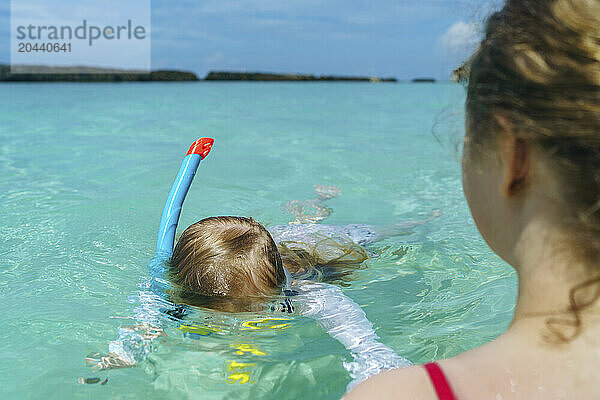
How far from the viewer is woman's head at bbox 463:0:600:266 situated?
742 millimetres

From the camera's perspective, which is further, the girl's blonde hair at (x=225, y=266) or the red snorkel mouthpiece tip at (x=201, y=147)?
the red snorkel mouthpiece tip at (x=201, y=147)

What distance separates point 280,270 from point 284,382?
2.09 ft

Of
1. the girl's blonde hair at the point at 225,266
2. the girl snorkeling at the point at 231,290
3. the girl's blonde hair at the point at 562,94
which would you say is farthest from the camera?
the girl's blonde hair at the point at 225,266

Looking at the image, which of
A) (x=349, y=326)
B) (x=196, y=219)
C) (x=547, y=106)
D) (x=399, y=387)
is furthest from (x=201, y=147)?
(x=547, y=106)

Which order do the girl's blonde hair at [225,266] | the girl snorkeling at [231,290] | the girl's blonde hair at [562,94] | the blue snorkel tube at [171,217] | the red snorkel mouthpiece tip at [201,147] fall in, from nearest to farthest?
the girl's blonde hair at [562,94] → the girl snorkeling at [231,290] → the girl's blonde hair at [225,266] → the blue snorkel tube at [171,217] → the red snorkel mouthpiece tip at [201,147]

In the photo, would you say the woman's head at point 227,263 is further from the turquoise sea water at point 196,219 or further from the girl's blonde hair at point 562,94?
the girl's blonde hair at point 562,94

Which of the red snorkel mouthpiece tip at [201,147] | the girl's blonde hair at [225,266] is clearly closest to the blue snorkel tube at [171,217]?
the red snorkel mouthpiece tip at [201,147]

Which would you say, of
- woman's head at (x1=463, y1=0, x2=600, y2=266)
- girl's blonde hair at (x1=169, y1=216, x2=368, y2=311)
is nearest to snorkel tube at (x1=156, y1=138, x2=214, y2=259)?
girl's blonde hair at (x1=169, y1=216, x2=368, y2=311)

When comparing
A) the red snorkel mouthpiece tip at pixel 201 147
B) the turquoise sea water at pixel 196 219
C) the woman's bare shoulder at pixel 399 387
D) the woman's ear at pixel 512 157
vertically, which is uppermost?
the woman's ear at pixel 512 157

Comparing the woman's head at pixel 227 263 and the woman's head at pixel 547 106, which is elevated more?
the woman's head at pixel 547 106

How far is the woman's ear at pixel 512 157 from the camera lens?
0.81 metres

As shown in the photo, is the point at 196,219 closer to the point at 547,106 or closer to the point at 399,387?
the point at 399,387

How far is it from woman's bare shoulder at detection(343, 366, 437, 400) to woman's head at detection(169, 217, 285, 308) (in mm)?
1440

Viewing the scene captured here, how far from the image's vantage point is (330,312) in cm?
241
